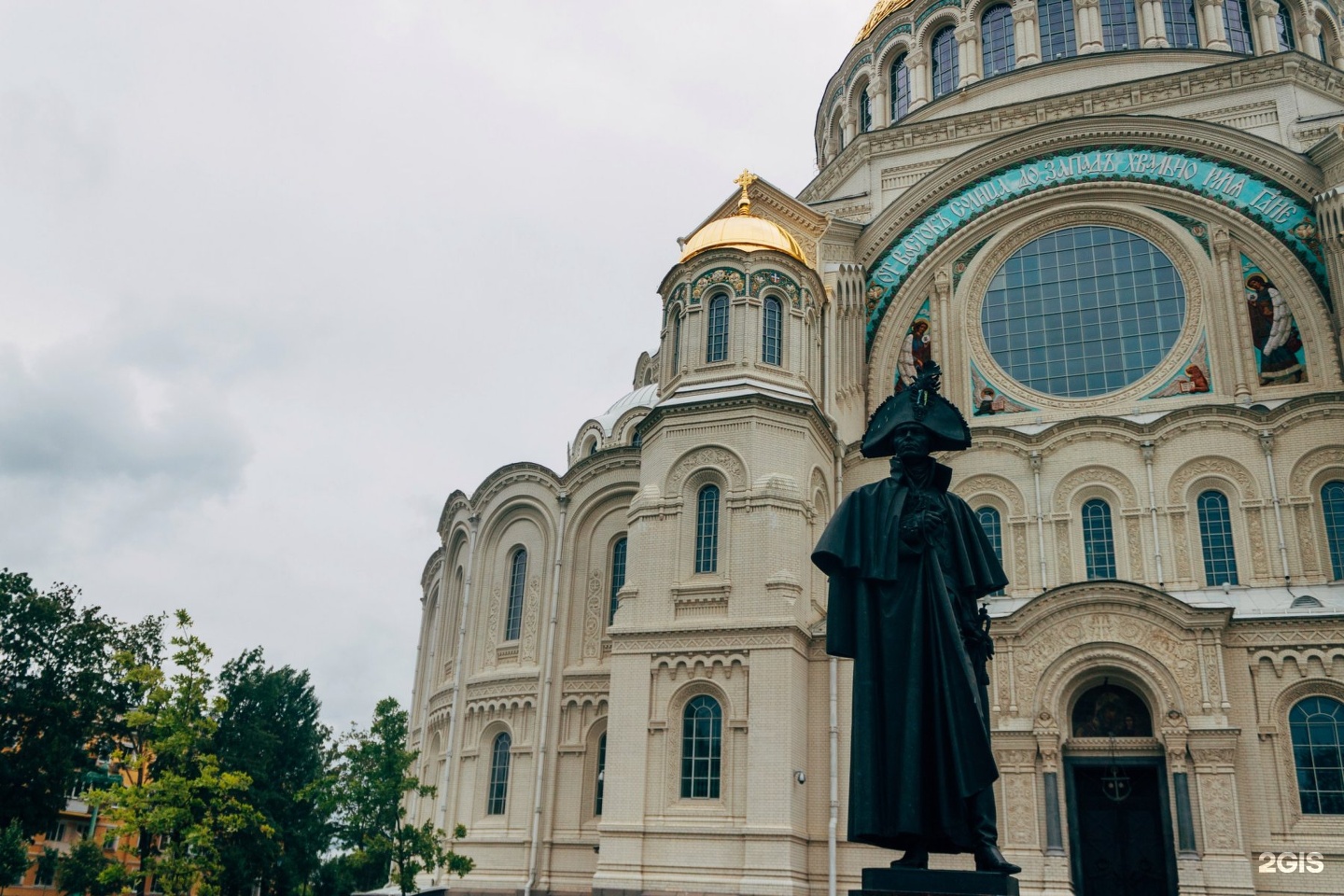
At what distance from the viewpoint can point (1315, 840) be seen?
1925 cm

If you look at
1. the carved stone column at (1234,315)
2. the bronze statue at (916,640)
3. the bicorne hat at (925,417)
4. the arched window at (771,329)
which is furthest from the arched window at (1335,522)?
the bicorne hat at (925,417)

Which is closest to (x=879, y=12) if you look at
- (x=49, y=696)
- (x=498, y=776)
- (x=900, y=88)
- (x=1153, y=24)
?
(x=900, y=88)

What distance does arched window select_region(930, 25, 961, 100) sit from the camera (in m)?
34.3

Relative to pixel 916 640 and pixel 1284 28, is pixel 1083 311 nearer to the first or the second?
pixel 1284 28

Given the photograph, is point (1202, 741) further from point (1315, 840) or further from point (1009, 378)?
point (1009, 378)

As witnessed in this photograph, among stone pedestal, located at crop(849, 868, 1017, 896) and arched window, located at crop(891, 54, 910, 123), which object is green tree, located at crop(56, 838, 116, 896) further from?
stone pedestal, located at crop(849, 868, 1017, 896)

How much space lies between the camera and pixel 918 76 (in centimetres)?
3466

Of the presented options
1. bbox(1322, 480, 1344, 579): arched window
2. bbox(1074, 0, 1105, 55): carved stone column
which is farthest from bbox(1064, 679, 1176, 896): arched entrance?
bbox(1074, 0, 1105, 55): carved stone column

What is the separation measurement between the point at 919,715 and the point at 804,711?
53.1 ft

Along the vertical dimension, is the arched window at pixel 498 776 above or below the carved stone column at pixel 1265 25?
below

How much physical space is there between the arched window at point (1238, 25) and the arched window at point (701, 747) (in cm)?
2307

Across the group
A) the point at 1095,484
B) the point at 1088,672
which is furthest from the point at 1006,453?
the point at 1088,672

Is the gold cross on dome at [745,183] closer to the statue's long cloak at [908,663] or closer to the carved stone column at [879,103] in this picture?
the carved stone column at [879,103]

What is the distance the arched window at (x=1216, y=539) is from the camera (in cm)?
2266
